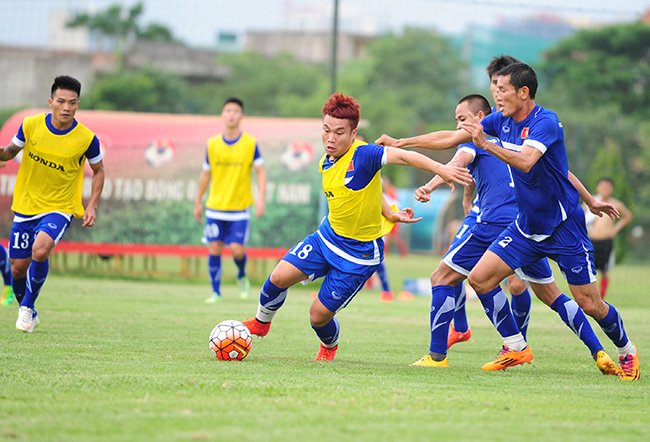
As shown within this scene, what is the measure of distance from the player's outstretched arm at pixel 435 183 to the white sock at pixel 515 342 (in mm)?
1491

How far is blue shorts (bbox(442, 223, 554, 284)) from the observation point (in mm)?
9172

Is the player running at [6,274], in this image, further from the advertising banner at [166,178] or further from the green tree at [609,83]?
the green tree at [609,83]

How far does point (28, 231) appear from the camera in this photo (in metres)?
10.7

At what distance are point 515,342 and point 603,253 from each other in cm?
1191

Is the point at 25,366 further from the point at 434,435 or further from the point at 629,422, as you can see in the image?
the point at 629,422

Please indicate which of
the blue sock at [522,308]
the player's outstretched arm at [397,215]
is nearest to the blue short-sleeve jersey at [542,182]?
the player's outstretched arm at [397,215]

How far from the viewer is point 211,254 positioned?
16656mm

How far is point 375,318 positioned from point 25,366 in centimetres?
710

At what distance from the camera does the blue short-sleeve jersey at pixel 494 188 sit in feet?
31.7

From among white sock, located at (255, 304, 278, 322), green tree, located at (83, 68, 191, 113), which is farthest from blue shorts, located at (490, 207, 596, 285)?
green tree, located at (83, 68, 191, 113)

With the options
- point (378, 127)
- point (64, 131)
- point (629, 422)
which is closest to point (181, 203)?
point (64, 131)

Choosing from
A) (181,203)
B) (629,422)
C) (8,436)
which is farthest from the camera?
(181,203)

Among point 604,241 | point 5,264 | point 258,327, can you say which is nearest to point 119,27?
point 604,241

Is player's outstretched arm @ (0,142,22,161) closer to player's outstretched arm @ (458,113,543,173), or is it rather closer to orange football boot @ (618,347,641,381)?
player's outstretched arm @ (458,113,543,173)
